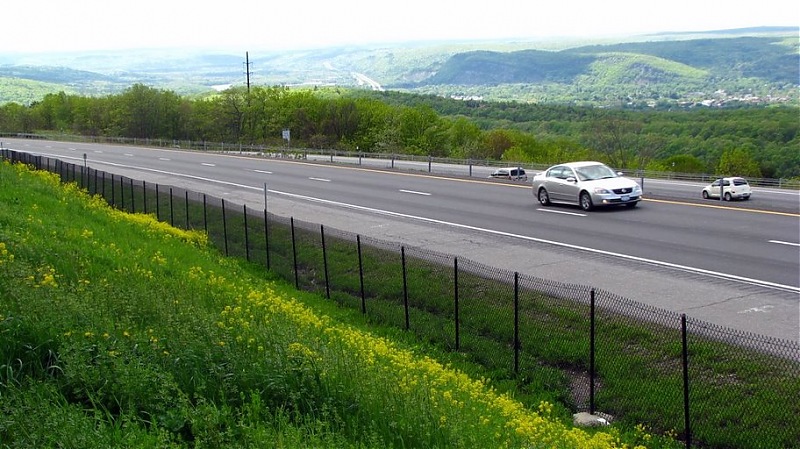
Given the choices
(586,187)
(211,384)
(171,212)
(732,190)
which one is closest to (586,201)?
(586,187)

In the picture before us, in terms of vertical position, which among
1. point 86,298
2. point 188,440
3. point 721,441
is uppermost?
point 86,298

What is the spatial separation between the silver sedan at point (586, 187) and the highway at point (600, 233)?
467mm

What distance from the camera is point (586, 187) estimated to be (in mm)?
29203

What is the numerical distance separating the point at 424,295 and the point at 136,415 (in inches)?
364

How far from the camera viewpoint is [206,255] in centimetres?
2056

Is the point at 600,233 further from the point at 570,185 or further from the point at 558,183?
the point at 558,183

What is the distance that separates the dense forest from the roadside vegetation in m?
66.2

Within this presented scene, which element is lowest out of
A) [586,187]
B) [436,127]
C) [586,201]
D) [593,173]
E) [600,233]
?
[600,233]

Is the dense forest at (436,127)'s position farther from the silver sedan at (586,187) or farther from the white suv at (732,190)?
the silver sedan at (586,187)

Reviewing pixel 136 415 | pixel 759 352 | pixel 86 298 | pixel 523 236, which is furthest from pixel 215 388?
pixel 523 236

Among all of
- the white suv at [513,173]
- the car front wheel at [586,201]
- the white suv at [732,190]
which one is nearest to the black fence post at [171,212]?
the car front wheel at [586,201]

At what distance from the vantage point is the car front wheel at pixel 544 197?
3103 centimetres

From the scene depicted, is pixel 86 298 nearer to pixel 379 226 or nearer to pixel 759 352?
pixel 759 352

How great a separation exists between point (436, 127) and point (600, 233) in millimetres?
88256
